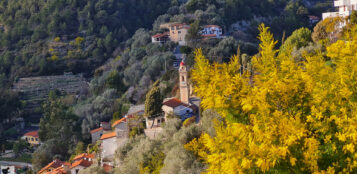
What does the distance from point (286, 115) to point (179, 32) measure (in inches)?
1452

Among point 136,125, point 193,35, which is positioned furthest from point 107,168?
point 193,35

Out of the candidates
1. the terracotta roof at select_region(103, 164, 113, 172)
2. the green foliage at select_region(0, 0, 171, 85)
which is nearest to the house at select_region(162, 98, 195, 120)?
the terracotta roof at select_region(103, 164, 113, 172)

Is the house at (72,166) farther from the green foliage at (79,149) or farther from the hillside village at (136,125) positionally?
the green foliage at (79,149)

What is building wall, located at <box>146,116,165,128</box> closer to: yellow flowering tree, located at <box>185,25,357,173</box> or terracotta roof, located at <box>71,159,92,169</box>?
terracotta roof, located at <box>71,159,92,169</box>

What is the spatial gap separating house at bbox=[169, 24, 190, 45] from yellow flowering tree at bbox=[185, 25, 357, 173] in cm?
3551

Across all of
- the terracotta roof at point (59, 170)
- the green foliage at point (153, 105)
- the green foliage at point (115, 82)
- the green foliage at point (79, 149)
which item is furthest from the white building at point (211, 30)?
the terracotta roof at point (59, 170)

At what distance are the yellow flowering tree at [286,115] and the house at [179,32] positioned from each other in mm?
35507

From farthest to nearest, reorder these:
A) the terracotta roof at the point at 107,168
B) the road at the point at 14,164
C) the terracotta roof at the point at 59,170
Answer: the road at the point at 14,164 → the terracotta roof at the point at 59,170 → the terracotta roof at the point at 107,168

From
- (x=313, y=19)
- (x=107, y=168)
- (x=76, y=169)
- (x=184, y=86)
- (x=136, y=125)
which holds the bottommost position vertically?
(x=76, y=169)

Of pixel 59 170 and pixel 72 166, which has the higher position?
pixel 72 166

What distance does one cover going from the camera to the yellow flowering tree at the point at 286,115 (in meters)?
5.15

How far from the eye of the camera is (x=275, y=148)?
5031 mm

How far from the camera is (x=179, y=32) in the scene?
42062 mm

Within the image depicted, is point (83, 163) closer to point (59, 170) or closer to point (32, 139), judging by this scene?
point (59, 170)
